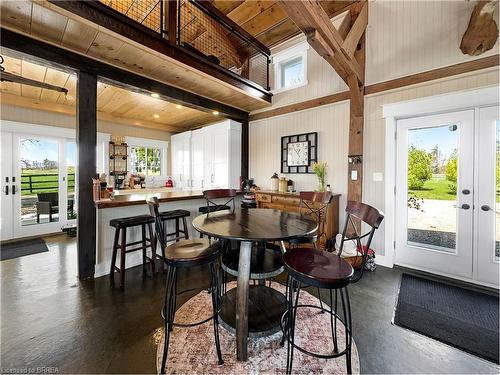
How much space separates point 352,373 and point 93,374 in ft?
5.55

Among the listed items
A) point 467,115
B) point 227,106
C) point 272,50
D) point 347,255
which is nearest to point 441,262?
point 347,255

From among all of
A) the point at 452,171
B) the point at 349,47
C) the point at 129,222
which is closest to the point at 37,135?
the point at 129,222

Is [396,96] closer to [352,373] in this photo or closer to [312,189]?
[312,189]

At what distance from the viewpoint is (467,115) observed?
269 cm

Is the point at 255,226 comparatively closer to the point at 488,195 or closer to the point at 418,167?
the point at 418,167

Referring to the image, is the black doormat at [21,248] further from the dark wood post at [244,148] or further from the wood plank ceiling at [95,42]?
the dark wood post at [244,148]

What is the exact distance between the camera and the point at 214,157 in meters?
5.11

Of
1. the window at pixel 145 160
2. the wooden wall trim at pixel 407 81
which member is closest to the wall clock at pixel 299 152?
the wooden wall trim at pixel 407 81

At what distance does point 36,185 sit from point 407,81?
22.8ft

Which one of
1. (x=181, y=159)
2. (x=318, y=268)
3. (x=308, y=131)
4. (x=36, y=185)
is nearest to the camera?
(x=318, y=268)

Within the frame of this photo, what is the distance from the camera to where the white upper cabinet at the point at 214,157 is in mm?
4754

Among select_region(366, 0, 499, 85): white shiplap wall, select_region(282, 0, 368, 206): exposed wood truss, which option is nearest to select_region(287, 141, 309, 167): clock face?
select_region(282, 0, 368, 206): exposed wood truss

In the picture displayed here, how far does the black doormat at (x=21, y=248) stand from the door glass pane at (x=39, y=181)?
1.63 ft

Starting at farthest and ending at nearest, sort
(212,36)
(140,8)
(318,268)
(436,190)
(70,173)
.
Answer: (70,173)
(212,36)
(140,8)
(436,190)
(318,268)
